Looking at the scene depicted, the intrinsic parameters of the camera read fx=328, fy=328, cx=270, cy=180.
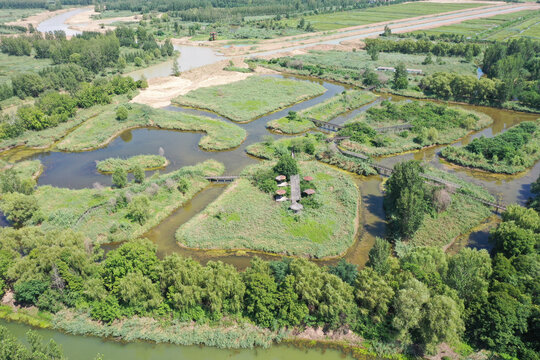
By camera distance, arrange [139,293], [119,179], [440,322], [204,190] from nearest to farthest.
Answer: [440,322], [139,293], [119,179], [204,190]

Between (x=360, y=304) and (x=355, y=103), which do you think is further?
(x=355, y=103)

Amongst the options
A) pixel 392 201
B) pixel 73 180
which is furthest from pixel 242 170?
pixel 73 180

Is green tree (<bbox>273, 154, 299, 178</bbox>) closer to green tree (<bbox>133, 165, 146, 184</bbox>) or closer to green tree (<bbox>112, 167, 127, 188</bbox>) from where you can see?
green tree (<bbox>133, 165, 146, 184</bbox>)

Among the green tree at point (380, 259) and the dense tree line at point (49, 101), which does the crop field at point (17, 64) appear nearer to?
the dense tree line at point (49, 101)

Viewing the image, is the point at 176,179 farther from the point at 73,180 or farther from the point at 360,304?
the point at 360,304

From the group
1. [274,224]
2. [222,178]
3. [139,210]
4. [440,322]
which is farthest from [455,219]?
[139,210]

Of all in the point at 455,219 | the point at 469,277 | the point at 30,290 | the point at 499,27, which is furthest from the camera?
the point at 499,27

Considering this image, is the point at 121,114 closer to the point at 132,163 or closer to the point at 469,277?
the point at 132,163
